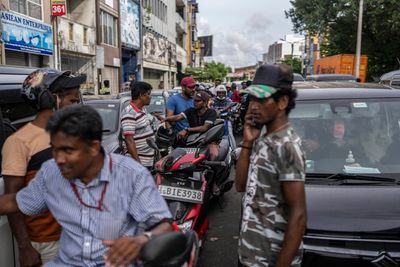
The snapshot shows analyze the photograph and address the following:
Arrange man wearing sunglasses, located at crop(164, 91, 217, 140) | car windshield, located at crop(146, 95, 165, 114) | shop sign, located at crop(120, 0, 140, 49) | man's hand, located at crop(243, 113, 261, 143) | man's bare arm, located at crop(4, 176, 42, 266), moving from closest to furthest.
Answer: man's bare arm, located at crop(4, 176, 42, 266), man's hand, located at crop(243, 113, 261, 143), man wearing sunglasses, located at crop(164, 91, 217, 140), car windshield, located at crop(146, 95, 165, 114), shop sign, located at crop(120, 0, 140, 49)

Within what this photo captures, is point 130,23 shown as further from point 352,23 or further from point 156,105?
point 156,105

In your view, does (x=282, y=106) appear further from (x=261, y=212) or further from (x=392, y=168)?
(x=392, y=168)

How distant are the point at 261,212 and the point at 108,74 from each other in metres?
26.6

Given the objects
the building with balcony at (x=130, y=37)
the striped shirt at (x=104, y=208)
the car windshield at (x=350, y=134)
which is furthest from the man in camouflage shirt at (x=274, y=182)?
the building with balcony at (x=130, y=37)

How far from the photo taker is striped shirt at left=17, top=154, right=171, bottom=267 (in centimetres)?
199

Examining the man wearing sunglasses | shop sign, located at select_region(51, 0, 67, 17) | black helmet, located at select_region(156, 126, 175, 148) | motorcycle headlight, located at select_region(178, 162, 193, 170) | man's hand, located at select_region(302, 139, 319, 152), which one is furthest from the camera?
shop sign, located at select_region(51, 0, 67, 17)

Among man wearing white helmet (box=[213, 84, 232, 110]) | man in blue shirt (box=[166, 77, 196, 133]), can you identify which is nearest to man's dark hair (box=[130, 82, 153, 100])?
man in blue shirt (box=[166, 77, 196, 133])

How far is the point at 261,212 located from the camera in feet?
7.44

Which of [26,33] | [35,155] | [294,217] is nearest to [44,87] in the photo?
[35,155]

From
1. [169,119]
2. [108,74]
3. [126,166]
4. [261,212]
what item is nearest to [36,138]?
[126,166]

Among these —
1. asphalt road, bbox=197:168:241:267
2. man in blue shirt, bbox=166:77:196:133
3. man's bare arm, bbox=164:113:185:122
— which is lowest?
asphalt road, bbox=197:168:241:267

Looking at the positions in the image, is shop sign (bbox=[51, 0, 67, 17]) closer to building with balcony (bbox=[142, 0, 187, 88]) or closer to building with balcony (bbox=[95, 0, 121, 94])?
building with balcony (bbox=[95, 0, 121, 94])

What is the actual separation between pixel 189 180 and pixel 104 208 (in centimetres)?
219

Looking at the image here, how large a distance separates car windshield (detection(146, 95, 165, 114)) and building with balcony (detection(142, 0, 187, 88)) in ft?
82.8
